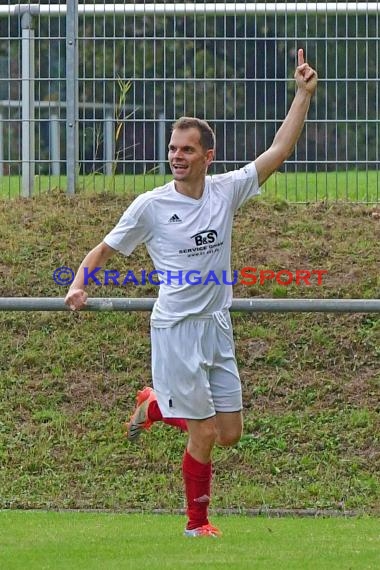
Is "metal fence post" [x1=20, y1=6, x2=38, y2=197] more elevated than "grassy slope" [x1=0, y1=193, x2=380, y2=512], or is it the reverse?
"metal fence post" [x1=20, y1=6, x2=38, y2=197]

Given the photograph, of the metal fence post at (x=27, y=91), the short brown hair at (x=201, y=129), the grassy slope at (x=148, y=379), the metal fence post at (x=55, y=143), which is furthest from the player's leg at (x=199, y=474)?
the metal fence post at (x=27, y=91)

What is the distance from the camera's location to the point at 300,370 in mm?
11609

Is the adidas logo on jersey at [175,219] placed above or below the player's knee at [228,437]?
above

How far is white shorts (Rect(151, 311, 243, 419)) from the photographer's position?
788cm

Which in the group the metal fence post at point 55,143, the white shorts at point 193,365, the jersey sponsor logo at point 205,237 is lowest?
the white shorts at point 193,365

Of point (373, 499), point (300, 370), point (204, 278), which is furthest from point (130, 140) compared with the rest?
point (204, 278)

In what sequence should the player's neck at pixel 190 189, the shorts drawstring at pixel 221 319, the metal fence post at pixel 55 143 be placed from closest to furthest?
the shorts drawstring at pixel 221 319 < the player's neck at pixel 190 189 < the metal fence post at pixel 55 143

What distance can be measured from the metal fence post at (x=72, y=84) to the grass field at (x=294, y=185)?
35 cm

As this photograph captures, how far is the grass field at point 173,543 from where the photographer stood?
23.2 feet

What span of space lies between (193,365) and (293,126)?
58.7 inches

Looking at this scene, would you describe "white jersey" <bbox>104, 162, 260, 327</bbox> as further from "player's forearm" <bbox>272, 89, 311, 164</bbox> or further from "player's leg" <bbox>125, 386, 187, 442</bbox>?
"player's leg" <bbox>125, 386, 187, 442</bbox>

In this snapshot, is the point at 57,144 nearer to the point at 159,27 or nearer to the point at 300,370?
the point at 159,27

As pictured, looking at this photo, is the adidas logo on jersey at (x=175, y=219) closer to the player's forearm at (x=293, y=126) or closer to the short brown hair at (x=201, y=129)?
the short brown hair at (x=201, y=129)

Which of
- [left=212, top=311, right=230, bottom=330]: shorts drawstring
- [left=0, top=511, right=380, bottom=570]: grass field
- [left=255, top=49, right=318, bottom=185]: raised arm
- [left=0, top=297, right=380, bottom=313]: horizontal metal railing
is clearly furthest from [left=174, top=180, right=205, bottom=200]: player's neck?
[left=0, top=511, right=380, bottom=570]: grass field
